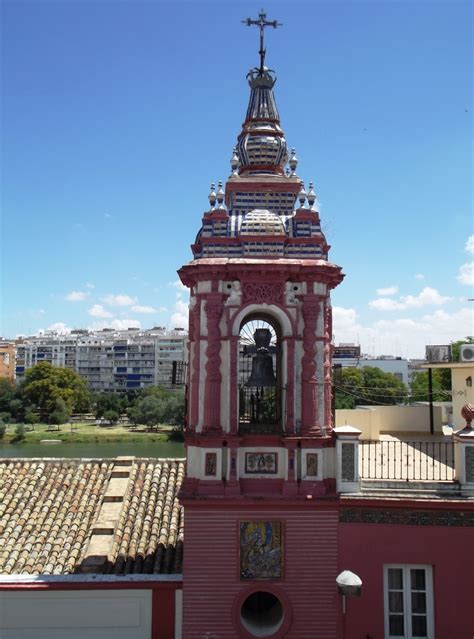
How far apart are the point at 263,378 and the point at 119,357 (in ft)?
311

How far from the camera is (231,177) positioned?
408 inches

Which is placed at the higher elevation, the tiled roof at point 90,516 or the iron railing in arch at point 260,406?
the iron railing in arch at point 260,406

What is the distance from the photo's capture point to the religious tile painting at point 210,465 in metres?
8.95

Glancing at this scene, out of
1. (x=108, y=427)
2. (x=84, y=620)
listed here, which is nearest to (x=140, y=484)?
(x=84, y=620)

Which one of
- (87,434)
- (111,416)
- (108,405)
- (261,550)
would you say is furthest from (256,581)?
(108,405)

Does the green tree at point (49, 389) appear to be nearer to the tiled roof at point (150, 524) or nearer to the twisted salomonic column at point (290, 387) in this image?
the tiled roof at point (150, 524)

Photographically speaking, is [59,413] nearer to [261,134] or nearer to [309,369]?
[261,134]

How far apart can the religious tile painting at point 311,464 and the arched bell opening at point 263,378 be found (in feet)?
2.05

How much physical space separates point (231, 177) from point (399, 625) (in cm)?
761

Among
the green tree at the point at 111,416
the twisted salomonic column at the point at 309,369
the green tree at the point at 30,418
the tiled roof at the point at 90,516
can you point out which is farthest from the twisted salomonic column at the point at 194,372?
the green tree at the point at 30,418

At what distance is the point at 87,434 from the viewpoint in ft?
190

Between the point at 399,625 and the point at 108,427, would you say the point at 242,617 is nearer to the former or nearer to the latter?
the point at 399,625

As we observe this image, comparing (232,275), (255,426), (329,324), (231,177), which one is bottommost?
(255,426)

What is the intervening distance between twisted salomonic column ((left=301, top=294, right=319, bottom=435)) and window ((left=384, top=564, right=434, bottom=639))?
94.2 inches
